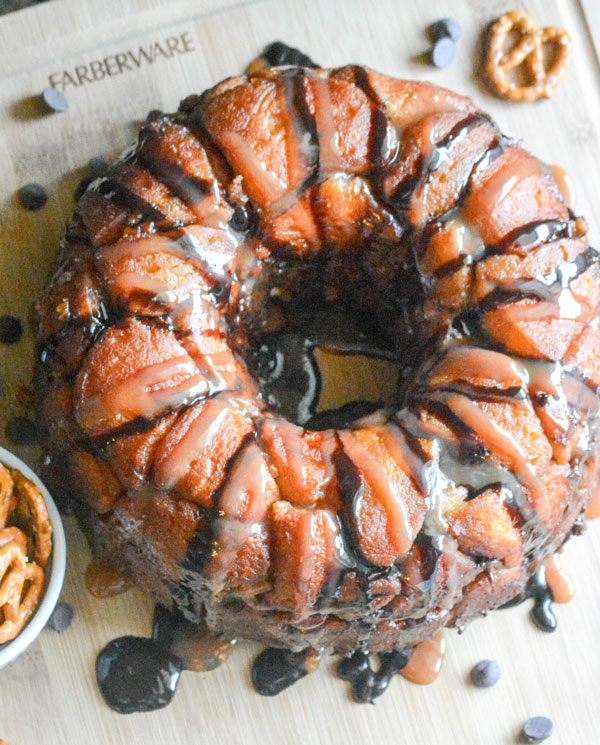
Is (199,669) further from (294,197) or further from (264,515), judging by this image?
(294,197)

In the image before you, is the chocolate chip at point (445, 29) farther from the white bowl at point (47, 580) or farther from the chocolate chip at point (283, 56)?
the white bowl at point (47, 580)

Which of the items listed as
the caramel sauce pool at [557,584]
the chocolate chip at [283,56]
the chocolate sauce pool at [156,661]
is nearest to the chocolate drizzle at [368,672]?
the chocolate sauce pool at [156,661]

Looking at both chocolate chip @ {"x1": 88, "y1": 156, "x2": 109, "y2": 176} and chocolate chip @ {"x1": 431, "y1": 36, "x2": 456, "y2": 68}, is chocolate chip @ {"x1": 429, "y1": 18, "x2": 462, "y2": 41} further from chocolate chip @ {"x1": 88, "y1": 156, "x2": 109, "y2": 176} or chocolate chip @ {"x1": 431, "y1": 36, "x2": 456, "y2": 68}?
chocolate chip @ {"x1": 88, "y1": 156, "x2": 109, "y2": 176}

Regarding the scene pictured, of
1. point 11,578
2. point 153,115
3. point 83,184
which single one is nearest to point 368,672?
point 11,578

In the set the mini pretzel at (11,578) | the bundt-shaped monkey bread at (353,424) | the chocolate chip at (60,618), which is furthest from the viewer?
the chocolate chip at (60,618)

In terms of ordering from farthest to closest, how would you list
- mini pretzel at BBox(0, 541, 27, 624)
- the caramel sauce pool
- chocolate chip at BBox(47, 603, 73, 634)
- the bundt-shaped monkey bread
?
the caramel sauce pool → chocolate chip at BBox(47, 603, 73, 634) → mini pretzel at BBox(0, 541, 27, 624) → the bundt-shaped monkey bread

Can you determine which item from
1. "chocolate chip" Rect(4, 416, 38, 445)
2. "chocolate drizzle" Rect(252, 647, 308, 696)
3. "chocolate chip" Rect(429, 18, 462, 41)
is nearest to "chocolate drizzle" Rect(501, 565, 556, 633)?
"chocolate drizzle" Rect(252, 647, 308, 696)
